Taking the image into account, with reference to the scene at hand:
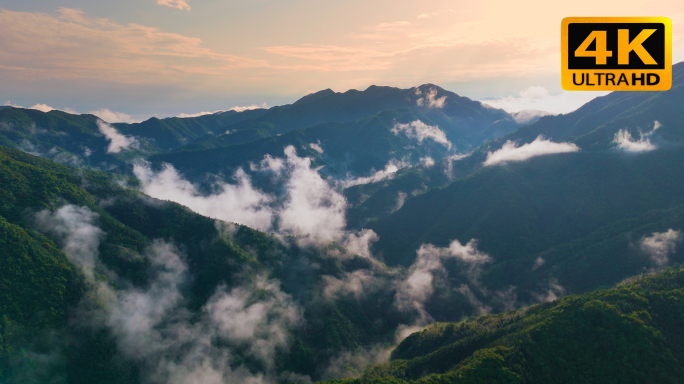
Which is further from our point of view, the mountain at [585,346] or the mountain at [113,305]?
the mountain at [113,305]

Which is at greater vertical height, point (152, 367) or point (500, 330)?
point (500, 330)

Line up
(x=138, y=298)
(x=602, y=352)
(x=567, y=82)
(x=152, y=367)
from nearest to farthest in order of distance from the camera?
(x=567, y=82) → (x=602, y=352) → (x=152, y=367) → (x=138, y=298)

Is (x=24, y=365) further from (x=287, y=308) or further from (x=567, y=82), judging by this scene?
(x=567, y=82)

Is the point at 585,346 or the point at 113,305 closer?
the point at 585,346

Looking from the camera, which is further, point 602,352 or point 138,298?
point 138,298

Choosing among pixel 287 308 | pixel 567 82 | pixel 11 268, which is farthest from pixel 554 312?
pixel 11 268

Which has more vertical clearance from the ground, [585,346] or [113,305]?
[585,346]

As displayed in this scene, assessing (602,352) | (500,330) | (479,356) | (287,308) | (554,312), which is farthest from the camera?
(287,308)

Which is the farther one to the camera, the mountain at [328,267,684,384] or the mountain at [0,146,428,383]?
the mountain at [0,146,428,383]
